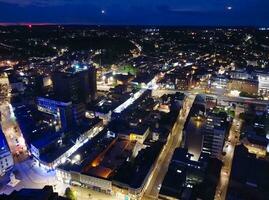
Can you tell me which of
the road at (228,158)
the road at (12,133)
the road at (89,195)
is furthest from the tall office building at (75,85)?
the road at (228,158)

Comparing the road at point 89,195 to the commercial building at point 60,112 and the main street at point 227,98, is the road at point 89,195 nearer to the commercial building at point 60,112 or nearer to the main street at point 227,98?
the commercial building at point 60,112

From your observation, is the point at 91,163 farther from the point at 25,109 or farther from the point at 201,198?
the point at 25,109

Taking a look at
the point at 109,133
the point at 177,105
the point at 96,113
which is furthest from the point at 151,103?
the point at 109,133

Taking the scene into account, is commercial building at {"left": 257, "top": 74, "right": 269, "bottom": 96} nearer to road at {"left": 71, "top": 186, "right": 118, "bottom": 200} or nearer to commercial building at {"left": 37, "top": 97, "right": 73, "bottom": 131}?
commercial building at {"left": 37, "top": 97, "right": 73, "bottom": 131}

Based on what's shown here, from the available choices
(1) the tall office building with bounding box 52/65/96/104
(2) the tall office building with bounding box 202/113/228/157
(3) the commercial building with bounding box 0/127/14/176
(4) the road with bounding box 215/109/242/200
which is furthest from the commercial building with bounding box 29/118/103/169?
(4) the road with bounding box 215/109/242/200

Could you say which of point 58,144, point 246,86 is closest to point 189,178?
point 58,144

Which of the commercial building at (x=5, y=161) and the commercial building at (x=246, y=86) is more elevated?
the commercial building at (x=246, y=86)

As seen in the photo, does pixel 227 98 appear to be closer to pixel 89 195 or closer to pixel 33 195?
pixel 89 195
